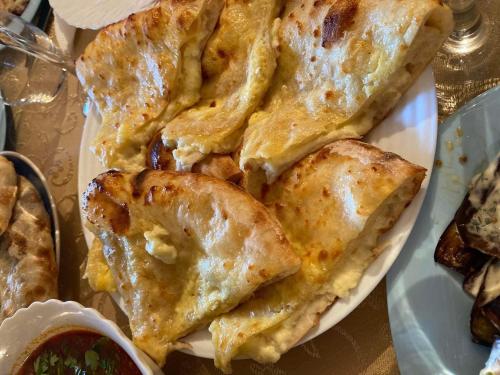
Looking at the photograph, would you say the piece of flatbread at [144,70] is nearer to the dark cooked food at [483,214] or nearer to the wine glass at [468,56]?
the wine glass at [468,56]

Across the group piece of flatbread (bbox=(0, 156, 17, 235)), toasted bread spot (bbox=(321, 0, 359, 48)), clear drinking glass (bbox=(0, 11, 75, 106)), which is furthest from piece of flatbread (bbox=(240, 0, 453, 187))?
clear drinking glass (bbox=(0, 11, 75, 106))

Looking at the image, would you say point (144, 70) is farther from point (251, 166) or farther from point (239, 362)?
point (239, 362)

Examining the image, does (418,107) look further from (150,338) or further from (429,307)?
(150,338)

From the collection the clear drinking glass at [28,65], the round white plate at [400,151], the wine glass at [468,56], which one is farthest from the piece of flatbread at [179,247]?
the clear drinking glass at [28,65]

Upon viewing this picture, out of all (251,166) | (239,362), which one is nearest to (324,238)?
(251,166)

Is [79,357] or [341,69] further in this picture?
[79,357]
